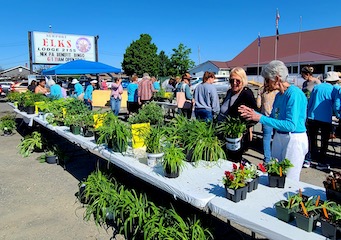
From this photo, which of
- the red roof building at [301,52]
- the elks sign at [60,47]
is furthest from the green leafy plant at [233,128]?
the red roof building at [301,52]

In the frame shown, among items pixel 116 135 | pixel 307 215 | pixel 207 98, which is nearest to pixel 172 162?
pixel 116 135

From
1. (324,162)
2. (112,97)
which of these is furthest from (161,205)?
(112,97)

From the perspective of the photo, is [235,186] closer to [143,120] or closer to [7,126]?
[143,120]

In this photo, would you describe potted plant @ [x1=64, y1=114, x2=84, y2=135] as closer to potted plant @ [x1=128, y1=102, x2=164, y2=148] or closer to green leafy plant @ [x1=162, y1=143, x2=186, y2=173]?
potted plant @ [x1=128, y1=102, x2=164, y2=148]

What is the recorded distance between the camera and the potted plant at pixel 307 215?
146 centimetres

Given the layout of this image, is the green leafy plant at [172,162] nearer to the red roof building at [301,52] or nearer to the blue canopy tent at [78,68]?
the blue canopy tent at [78,68]

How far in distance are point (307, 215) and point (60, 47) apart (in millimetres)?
19060

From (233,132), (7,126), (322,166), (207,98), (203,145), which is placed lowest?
(322,166)

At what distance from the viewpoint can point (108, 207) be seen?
3127 mm

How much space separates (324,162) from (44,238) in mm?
4579

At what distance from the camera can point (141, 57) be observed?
4584 cm

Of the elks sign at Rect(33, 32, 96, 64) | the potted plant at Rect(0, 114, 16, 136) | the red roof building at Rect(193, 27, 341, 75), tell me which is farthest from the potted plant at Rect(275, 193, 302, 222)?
the red roof building at Rect(193, 27, 341, 75)

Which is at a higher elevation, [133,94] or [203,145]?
[133,94]

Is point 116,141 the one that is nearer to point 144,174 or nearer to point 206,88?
point 144,174
